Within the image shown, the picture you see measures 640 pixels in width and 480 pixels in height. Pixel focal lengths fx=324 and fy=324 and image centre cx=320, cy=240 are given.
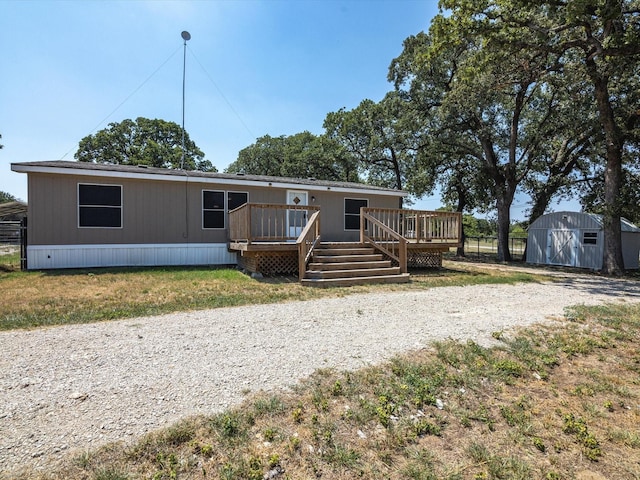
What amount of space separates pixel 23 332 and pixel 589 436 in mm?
5824

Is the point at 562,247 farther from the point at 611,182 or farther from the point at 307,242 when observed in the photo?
the point at 307,242

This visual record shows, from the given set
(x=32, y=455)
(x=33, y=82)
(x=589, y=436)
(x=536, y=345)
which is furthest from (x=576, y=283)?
(x=33, y=82)

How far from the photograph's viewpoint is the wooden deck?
8148 mm

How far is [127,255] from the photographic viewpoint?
32.9 feet

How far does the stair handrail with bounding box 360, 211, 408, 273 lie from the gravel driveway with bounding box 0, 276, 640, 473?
2.88 meters

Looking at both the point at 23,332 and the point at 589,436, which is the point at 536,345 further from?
the point at 23,332

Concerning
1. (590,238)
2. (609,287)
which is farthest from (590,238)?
(609,287)

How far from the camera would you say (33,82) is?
10500 millimetres

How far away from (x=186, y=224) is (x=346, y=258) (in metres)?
5.48

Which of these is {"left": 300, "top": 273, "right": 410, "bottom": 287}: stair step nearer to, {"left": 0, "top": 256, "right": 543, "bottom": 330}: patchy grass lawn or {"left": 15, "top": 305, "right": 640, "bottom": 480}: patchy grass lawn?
{"left": 0, "top": 256, "right": 543, "bottom": 330}: patchy grass lawn

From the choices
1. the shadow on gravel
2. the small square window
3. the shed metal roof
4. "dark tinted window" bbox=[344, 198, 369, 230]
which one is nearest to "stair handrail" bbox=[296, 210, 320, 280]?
"dark tinted window" bbox=[344, 198, 369, 230]

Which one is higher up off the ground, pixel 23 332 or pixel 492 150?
pixel 492 150

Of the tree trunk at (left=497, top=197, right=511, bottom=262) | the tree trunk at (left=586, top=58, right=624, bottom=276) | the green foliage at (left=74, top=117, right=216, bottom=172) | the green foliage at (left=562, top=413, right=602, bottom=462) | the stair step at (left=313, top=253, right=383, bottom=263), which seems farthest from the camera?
the green foliage at (left=74, top=117, right=216, bottom=172)

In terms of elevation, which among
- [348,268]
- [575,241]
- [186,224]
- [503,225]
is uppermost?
[503,225]
